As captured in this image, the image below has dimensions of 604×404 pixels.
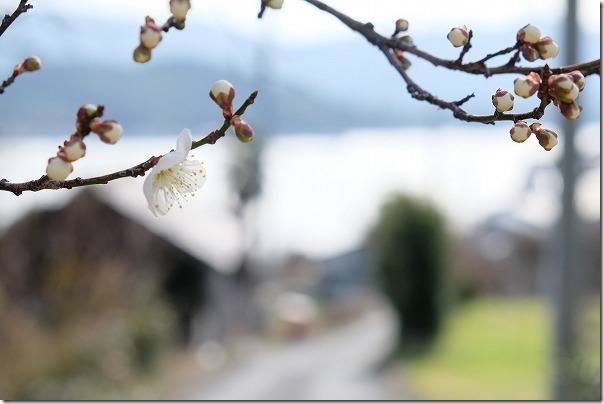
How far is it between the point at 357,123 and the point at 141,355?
3062mm

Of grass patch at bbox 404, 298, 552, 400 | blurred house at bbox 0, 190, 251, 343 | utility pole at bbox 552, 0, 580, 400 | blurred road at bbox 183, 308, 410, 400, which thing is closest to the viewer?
utility pole at bbox 552, 0, 580, 400

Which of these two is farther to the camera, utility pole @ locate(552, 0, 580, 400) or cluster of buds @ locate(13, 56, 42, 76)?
utility pole @ locate(552, 0, 580, 400)

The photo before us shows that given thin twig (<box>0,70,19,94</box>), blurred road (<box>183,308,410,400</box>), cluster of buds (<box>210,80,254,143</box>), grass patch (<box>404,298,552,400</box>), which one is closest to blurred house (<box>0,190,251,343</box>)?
blurred road (<box>183,308,410,400</box>)

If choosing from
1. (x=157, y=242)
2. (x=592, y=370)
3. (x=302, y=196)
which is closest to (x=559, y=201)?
(x=592, y=370)

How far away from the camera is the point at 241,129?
41 cm

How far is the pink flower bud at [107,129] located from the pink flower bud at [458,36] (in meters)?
0.21

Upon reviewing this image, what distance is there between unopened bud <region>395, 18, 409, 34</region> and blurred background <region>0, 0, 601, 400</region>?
114 cm

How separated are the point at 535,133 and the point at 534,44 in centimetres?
7

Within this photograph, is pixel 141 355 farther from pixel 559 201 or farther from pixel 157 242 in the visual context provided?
pixel 559 201

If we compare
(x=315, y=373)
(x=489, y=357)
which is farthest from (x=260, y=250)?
(x=489, y=357)

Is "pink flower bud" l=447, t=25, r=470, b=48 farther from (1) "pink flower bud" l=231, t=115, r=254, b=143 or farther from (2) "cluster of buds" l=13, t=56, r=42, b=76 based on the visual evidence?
(2) "cluster of buds" l=13, t=56, r=42, b=76

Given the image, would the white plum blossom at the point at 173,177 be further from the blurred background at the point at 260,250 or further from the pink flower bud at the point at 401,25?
the blurred background at the point at 260,250

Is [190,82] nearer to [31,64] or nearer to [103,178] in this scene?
[31,64]

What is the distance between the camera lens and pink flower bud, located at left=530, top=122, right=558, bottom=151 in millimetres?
423
